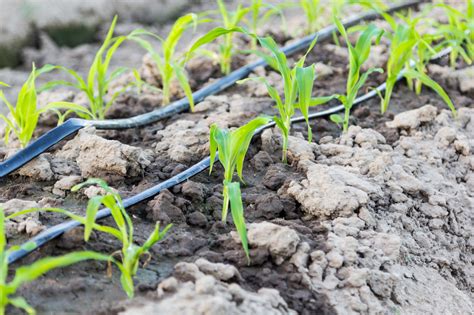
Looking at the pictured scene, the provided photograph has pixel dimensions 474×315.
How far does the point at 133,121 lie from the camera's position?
2471 millimetres

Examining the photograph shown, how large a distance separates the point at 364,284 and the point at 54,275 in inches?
30.5

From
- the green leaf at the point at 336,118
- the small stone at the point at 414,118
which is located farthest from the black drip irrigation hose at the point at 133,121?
the small stone at the point at 414,118

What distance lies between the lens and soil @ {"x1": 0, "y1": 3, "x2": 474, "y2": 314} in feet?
5.26

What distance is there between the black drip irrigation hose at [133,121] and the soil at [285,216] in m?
0.03

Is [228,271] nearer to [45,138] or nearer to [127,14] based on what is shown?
[45,138]

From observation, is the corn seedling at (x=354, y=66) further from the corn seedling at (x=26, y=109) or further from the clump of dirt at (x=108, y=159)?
the corn seedling at (x=26, y=109)

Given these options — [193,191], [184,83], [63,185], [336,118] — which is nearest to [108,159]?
[63,185]

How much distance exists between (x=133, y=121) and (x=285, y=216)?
0.78 metres

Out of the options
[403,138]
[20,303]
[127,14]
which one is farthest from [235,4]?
[20,303]

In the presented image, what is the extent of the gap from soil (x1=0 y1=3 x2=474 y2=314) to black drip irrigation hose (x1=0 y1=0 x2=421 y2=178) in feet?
0.11

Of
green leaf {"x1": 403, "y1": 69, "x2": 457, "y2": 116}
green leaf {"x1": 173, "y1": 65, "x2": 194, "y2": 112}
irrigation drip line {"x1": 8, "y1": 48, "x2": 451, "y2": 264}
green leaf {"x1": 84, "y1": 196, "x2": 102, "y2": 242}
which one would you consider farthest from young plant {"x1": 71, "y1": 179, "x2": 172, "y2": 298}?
green leaf {"x1": 403, "y1": 69, "x2": 457, "y2": 116}

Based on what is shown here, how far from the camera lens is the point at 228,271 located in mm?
1629

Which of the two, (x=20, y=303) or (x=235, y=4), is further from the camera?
(x=235, y=4)

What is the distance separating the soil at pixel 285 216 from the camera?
160 cm
